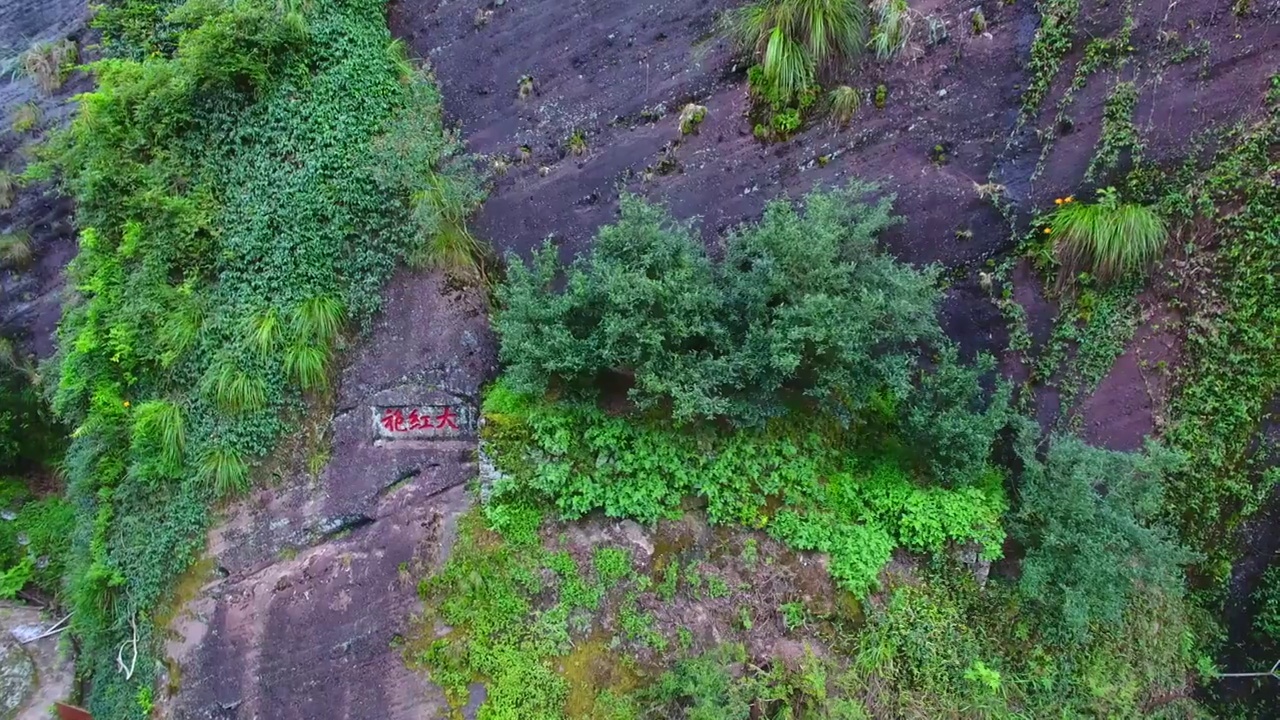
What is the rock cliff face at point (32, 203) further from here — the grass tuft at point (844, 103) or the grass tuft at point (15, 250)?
the grass tuft at point (844, 103)

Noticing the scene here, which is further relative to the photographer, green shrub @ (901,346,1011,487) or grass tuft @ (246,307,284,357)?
grass tuft @ (246,307,284,357)

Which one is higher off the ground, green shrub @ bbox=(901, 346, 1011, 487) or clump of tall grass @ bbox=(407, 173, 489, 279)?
clump of tall grass @ bbox=(407, 173, 489, 279)

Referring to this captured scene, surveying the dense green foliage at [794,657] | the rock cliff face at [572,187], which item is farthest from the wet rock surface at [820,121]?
the dense green foliage at [794,657]

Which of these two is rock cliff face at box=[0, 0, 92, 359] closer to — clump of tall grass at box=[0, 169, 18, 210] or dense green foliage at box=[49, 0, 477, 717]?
clump of tall grass at box=[0, 169, 18, 210]

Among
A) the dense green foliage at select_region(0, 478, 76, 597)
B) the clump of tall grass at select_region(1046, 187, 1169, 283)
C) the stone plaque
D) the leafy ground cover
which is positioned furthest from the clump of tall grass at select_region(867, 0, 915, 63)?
the dense green foliage at select_region(0, 478, 76, 597)

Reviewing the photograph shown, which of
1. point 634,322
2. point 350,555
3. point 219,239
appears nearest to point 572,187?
point 634,322

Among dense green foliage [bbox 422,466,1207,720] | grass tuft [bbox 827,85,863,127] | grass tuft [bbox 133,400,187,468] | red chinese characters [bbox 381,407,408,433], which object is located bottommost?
dense green foliage [bbox 422,466,1207,720]
